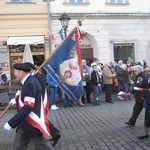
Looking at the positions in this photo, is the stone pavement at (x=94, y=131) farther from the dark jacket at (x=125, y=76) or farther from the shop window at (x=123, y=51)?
the shop window at (x=123, y=51)

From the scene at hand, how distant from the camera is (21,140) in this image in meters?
4.16

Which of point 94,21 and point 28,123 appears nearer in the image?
point 28,123

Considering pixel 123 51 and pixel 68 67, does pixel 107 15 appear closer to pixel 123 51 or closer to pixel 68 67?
pixel 123 51

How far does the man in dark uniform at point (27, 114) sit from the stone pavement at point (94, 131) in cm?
175

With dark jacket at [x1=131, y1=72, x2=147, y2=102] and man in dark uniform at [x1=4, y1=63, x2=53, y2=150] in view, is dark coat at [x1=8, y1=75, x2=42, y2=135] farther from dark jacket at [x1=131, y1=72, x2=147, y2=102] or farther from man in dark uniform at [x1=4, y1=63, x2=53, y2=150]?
dark jacket at [x1=131, y1=72, x2=147, y2=102]

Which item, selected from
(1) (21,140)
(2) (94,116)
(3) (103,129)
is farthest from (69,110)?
(1) (21,140)

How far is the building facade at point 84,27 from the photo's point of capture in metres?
17.0

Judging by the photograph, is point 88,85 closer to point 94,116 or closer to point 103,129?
point 94,116

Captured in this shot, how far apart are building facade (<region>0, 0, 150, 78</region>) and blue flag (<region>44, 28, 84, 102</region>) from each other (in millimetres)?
10267

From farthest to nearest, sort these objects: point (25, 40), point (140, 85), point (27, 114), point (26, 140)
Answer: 1. point (25, 40)
2. point (140, 85)
3. point (26, 140)
4. point (27, 114)

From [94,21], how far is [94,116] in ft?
33.3

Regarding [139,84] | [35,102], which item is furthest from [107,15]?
[35,102]

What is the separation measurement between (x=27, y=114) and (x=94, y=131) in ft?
11.2

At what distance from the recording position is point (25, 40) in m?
16.8
